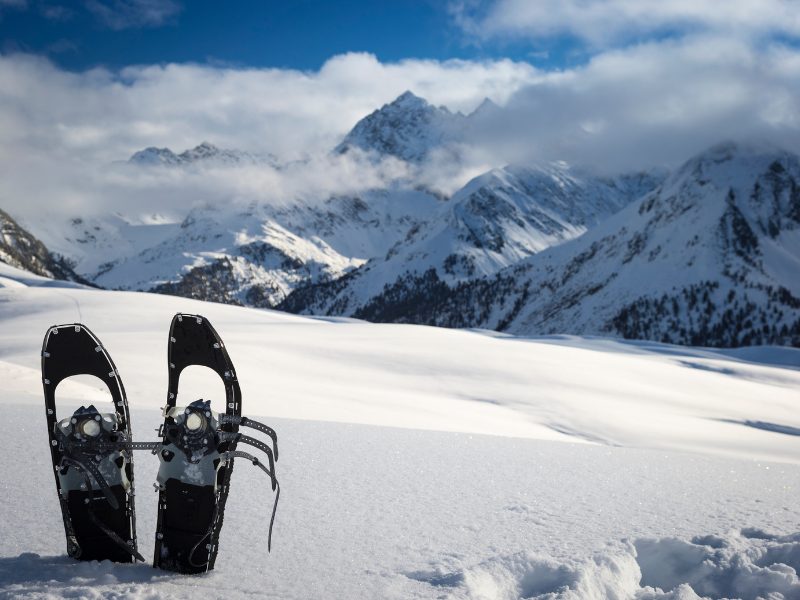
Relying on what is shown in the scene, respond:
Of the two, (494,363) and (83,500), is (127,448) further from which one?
(494,363)

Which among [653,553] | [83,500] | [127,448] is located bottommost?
[653,553]

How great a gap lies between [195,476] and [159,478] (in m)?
0.24

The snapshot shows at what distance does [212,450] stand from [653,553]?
3254 millimetres

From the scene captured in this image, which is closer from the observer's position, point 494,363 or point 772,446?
point 772,446

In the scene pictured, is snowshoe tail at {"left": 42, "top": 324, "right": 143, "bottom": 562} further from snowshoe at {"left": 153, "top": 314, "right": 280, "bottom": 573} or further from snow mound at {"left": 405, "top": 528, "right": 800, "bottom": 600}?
snow mound at {"left": 405, "top": 528, "right": 800, "bottom": 600}

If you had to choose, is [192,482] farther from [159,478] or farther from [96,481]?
[96,481]

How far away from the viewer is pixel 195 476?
Result: 4016 mm

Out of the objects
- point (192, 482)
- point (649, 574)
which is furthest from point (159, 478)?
point (649, 574)

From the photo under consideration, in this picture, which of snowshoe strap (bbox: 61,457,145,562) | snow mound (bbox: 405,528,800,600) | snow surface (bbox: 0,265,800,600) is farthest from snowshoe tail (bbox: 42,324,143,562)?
snow mound (bbox: 405,528,800,600)

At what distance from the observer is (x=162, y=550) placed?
12.6ft

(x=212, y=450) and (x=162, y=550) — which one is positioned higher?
(x=212, y=450)

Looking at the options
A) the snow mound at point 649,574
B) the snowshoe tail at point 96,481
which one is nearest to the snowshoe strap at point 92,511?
the snowshoe tail at point 96,481

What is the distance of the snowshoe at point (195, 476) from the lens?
3836mm

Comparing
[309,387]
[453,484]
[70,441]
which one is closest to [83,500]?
[70,441]
